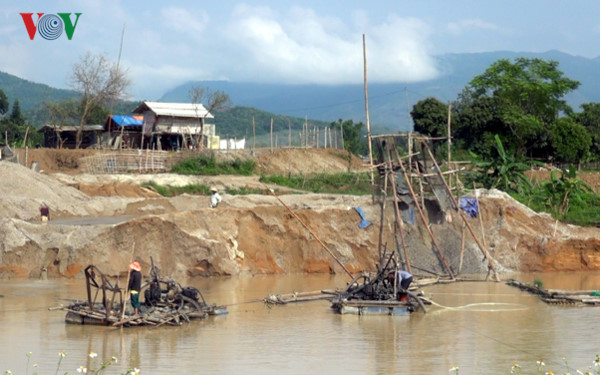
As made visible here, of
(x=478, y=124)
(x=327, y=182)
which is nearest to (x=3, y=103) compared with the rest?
(x=327, y=182)

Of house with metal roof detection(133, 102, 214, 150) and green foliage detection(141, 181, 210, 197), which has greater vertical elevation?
house with metal roof detection(133, 102, 214, 150)

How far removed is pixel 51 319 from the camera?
53.8 feet

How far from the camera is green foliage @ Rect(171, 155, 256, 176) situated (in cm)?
4241

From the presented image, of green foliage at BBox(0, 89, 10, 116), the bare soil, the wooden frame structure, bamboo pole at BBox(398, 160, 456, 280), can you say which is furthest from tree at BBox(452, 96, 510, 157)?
green foliage at BBox(0, 89, 10, 116)

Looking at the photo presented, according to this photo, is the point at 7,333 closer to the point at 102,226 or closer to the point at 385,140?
the point at 102,226

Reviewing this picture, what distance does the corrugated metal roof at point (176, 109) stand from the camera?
49.5 metres

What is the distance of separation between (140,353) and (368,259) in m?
11.5

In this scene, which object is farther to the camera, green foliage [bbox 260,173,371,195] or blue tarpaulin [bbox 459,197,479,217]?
green foliage [bbox 260,173,371,195]

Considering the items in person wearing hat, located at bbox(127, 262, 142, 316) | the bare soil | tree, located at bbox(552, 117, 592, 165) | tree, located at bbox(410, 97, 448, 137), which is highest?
tree, located at bbox(410, 97, 448, 137)

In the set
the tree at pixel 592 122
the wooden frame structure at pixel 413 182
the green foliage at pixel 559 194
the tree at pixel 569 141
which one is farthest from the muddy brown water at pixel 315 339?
the tree at pixel 592 122

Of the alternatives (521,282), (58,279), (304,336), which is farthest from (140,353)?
(521,282)

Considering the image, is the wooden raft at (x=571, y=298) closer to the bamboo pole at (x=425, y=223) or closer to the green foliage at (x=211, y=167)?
the bamboo pole at (x=425, y=223)

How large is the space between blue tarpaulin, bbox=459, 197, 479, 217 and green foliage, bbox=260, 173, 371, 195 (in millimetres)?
15395

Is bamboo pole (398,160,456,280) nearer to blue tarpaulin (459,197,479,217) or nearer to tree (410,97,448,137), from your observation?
blue tarpaulin (459,197,479,217)
